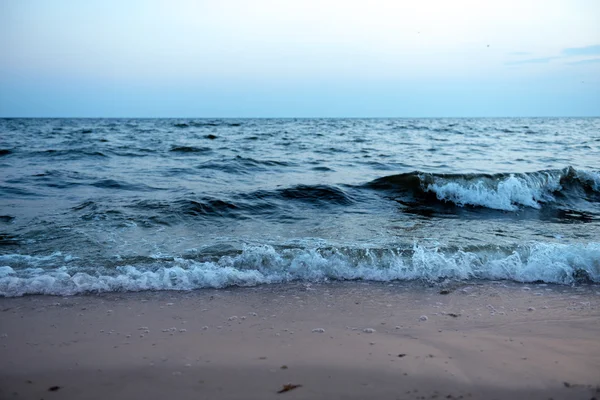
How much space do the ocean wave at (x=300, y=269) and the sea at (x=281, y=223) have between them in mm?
15

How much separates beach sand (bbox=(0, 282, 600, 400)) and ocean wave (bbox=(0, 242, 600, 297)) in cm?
22

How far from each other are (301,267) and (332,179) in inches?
243

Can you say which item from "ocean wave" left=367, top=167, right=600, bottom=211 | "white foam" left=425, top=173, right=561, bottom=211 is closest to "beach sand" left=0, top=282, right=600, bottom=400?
"white foam" left=425, top=173, right=561, bottom=211

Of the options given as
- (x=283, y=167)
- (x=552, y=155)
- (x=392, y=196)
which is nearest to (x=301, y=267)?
(x=392, y=196)

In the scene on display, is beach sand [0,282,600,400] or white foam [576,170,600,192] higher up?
white foam [576,170,600,192]

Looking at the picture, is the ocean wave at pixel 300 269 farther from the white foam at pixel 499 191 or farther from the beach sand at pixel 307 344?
the white foam at pixel 499 191

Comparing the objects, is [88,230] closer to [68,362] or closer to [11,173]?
[68,362]

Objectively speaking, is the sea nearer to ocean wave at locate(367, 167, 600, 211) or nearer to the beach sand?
ocean wave at locate(367, 167, 600, 211)

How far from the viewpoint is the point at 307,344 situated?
9.59 feet

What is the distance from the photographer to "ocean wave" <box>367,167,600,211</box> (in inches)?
347

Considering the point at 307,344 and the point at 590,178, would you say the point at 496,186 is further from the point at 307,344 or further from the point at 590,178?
the point at 307,344

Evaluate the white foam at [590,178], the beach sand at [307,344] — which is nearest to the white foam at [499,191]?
the white foam at [590,178]

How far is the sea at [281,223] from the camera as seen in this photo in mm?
4434

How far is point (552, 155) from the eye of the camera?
16.0 meters
